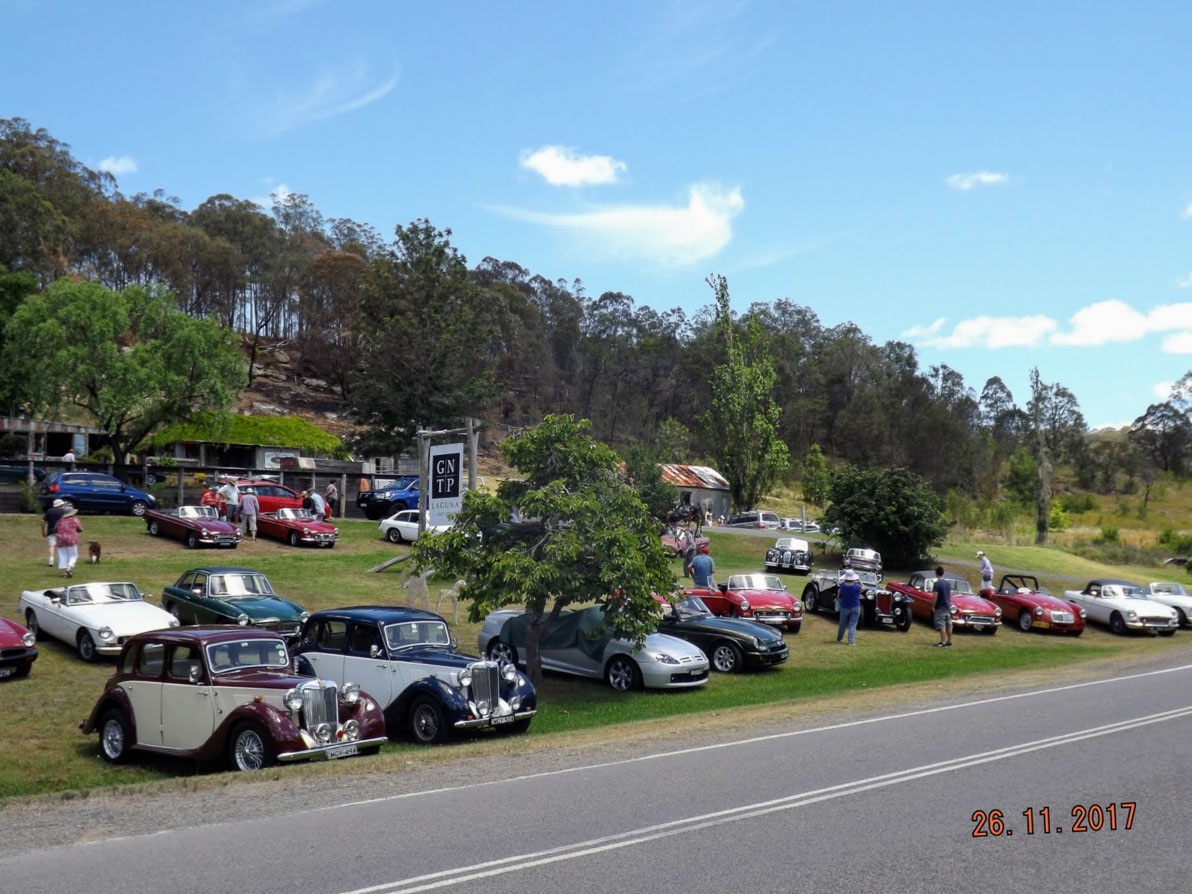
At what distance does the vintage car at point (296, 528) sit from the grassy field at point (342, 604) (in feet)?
1.93

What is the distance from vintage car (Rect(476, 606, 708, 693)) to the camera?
17.8m

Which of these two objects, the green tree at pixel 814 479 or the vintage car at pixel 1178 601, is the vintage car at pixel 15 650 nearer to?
the vintage car at pixel 1178 601

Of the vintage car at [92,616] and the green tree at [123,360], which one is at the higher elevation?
the green tree at [123,360]

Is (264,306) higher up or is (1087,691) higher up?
(264,306)

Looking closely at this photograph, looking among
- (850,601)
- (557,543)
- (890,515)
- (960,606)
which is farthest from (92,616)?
(890,515)

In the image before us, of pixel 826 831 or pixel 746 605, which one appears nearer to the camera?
pixel 826 831

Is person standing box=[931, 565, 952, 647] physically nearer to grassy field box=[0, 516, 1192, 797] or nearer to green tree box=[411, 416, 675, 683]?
grassy field box=[0, 516, 1192, 797]

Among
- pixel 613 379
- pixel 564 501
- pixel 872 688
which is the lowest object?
pixel 872 688

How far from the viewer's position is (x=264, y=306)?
97750 mm

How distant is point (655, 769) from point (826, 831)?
2969mm

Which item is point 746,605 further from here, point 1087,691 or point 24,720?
point 24,720

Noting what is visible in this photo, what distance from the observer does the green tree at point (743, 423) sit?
6556 cm

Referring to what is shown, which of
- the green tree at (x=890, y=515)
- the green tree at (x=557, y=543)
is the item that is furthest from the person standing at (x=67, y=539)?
the green tree at (x=890, y=515)

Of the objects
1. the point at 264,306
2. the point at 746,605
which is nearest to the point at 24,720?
the point at 746,605
